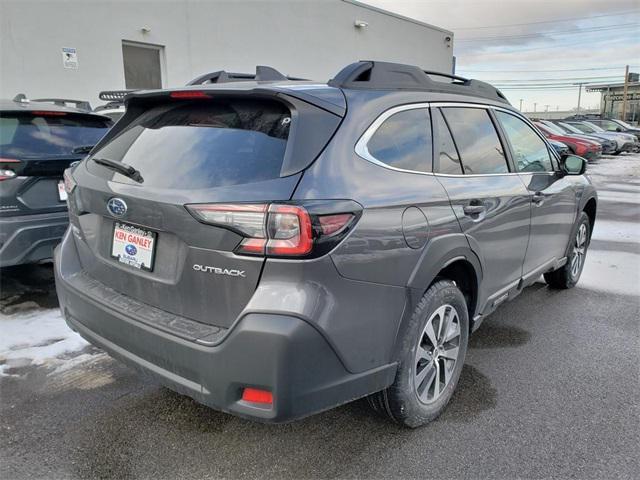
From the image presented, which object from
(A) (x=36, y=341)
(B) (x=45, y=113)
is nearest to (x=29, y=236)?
(A) (x=36, y=341)

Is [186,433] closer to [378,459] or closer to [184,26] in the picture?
[378,459]

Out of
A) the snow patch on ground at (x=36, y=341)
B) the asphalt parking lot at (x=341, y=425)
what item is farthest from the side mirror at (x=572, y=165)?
the snow patch on ground at (x=36, y=341)

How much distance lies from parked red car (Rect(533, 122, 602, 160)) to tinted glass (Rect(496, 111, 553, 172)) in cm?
1449

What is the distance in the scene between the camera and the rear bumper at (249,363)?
1990 millimetres

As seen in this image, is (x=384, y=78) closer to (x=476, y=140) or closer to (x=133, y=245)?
(x=476, y=140)

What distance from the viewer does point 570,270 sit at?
16.8 feet

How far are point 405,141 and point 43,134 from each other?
11.1 ft

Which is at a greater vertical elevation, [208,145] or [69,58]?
[69,58]

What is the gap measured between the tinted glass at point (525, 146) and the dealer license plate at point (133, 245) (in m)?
2.61

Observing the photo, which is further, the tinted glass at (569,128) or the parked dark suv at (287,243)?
the tinted glass at (569,128)

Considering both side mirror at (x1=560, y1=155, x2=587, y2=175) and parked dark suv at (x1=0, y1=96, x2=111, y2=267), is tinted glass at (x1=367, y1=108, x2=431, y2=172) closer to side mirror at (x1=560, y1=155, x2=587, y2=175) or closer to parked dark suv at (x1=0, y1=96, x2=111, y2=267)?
side mirror at (x1=560, y1=155, x2=587, y2=175)

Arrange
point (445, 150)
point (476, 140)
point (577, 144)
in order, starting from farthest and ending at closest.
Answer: point (577, 144)
point (476, 140)
point (445, 150)

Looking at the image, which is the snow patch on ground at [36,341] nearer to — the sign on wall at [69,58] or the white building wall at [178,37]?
the white building wall at [178,37]

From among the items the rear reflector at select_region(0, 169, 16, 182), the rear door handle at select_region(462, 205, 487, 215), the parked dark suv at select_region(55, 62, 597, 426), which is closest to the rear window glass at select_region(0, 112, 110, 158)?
the rear reflector at select_region(0, 169, 16, 182)
